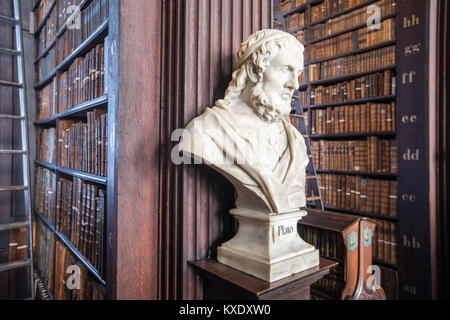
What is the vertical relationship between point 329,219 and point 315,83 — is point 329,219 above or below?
below

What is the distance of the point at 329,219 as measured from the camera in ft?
6.79

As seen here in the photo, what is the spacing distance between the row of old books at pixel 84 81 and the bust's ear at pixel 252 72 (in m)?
0.73

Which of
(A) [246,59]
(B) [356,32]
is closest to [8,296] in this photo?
(A) [246,59]

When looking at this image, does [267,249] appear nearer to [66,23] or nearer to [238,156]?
[238,156]

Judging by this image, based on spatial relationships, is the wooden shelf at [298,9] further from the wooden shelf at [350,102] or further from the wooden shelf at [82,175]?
the wooden shelf at [82,175]

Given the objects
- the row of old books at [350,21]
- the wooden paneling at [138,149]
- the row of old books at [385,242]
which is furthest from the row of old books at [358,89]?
the wooden paneling at [138,149]

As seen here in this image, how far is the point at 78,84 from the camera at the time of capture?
68.7 inches

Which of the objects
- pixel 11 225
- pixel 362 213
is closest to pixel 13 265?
pixel 11 225

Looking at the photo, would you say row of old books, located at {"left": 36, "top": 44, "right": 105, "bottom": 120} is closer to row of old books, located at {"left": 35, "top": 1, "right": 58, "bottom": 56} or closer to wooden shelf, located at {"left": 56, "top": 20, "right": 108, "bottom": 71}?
wooden shelf, located at {"left": 56, "top": 20, "right": 108, "bottom": 71}

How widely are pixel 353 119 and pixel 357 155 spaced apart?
1.07 ft

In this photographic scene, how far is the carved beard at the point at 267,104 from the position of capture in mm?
1150
